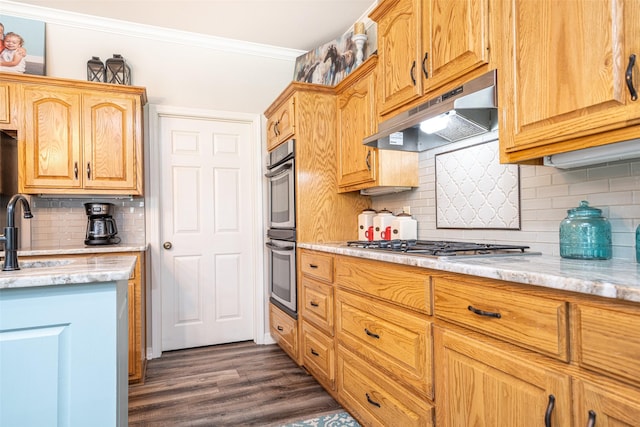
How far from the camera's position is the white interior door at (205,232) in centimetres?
339

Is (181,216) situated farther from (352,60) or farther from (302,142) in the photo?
(352,60)

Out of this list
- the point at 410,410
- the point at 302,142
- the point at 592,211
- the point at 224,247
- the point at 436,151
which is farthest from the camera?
the point at 224,247

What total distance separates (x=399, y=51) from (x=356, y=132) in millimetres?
686

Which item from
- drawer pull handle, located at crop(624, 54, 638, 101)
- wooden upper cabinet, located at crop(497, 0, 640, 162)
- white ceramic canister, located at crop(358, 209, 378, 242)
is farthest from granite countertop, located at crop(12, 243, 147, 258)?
drawer pull handle, located at crop(624, 54, 638, 101)

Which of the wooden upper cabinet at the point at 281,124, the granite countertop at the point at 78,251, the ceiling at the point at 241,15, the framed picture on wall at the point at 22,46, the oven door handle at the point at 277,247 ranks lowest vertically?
the oven door handle at the point at 277,247

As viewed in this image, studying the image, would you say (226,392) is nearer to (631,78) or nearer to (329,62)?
(631,78)

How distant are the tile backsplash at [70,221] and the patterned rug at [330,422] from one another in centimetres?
197

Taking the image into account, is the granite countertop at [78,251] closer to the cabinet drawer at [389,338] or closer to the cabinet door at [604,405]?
the cabinet drawer at [389,338]

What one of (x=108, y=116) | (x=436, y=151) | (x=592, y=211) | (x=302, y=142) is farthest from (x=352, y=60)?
(x=592, y=211)

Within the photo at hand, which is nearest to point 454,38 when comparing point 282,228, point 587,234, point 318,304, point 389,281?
point 587,234

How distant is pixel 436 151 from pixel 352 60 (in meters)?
1.14

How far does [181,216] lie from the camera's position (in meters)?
3.43

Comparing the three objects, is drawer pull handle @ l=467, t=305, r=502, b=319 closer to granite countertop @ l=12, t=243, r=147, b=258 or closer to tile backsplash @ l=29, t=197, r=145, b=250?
granite countertop @ l=12, t=243, r=147, b=258

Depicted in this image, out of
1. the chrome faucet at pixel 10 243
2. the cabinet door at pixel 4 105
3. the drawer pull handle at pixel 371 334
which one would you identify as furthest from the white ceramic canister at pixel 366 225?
the cabinet door at pixel 4 105
